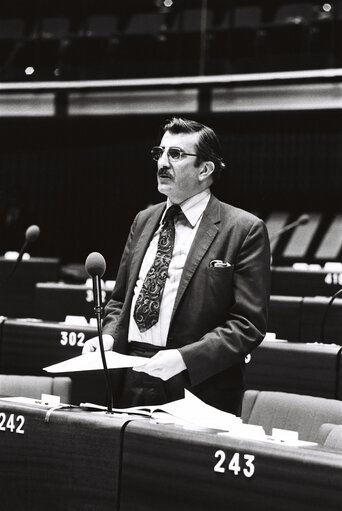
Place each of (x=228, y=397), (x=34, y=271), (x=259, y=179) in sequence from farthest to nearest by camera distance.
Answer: (x=259, y=179)
(x=34, y=271)
(x=228, y=397)

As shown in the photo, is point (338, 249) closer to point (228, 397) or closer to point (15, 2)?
point (15, 2)

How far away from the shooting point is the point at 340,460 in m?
1.76

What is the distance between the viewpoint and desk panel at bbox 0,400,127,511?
215cm

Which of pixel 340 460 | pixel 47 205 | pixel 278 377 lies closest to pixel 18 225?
pixel 47 205

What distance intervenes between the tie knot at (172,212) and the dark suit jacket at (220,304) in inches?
3.7

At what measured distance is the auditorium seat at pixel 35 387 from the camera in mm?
3229

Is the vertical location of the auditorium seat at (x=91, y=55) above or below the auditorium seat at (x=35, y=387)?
above

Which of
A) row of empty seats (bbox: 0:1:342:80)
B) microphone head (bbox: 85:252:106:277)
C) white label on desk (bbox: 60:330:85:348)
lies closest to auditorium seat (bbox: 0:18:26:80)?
row of empty seats (bbox: 0:1:342:80)

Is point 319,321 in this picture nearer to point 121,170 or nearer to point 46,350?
point 46,350

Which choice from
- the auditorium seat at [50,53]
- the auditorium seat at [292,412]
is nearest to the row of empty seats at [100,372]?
the auditorium seat at [292,412]

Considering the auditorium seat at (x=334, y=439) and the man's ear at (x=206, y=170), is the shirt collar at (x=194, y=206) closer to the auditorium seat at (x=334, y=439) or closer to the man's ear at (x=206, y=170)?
the man's ear at (x=206, y=170)

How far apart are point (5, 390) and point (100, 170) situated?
8.69m

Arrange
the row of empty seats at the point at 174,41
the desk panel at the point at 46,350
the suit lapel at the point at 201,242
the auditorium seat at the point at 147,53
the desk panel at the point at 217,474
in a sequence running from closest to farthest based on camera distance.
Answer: the desk panel at the point at 217,474
the suit lapel at the point at 201,242
the desk panel at the point at 46,350
the row of empty seats at the point at 174,41
the auditorium seat at the point at 147,53

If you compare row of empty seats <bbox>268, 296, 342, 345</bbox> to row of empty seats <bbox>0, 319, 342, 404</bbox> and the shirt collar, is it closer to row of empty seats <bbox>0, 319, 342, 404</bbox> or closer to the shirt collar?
row of empty seats <bbox>0, 319, 342, 404</bbox>
